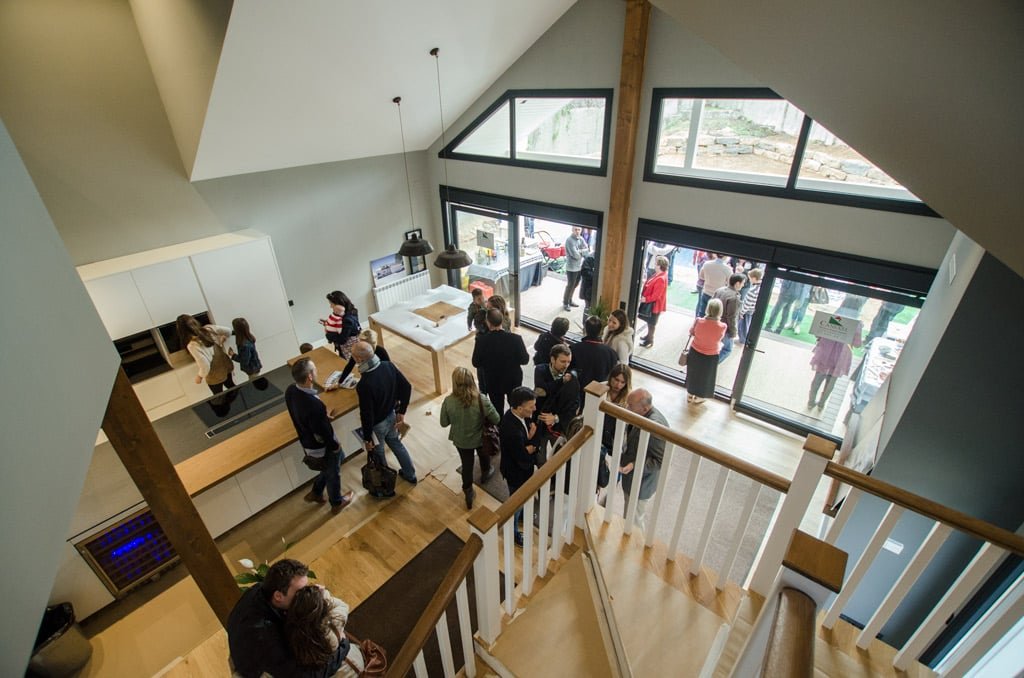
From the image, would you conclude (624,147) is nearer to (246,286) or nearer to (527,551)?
(527,551)

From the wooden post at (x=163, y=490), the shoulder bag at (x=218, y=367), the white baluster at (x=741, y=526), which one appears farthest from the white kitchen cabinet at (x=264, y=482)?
the white baluster at (x=741, y=526)

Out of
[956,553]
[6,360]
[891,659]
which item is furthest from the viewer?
[956,553]

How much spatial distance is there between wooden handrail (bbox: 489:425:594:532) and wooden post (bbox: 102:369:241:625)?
6.08 feet

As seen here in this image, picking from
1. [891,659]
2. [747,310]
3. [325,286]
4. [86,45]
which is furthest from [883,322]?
[86,45]

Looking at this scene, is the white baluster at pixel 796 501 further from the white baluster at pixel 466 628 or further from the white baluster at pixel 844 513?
the white baluster at pixel 466 628

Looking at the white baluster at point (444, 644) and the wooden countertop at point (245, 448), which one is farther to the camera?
the wooden countertop at point (245, 448)

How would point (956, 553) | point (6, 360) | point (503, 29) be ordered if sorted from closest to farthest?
point (6, 360) → point (956, 553) → point (503, 29)

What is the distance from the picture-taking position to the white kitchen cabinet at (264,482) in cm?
401

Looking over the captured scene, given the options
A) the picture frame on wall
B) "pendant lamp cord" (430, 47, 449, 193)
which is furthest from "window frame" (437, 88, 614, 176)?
the picture frame on wall

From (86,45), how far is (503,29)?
161 inches

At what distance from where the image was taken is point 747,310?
19.4ft

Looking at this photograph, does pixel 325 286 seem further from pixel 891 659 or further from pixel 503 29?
pixel 891 659

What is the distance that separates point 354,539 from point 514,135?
5.40 meters

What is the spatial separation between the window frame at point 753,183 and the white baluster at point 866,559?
10.8ft
